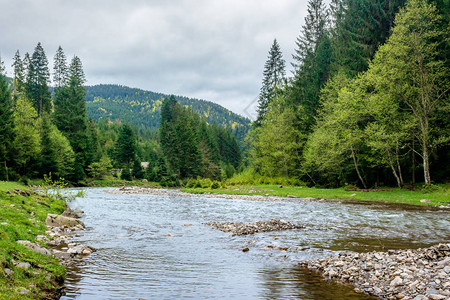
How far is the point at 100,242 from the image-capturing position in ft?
39.3

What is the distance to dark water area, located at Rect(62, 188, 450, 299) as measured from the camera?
693 cm

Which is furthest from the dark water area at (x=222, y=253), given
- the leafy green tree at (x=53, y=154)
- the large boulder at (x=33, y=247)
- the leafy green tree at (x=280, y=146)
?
the leafy green tree at (x=53, y=154)

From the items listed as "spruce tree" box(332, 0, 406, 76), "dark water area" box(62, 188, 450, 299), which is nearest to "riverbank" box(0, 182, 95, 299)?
"dark water area" box(62, 188, 450, 299)

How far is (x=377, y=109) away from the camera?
3041 centimetres

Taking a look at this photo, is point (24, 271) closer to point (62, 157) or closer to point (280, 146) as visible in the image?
point (280, 146)

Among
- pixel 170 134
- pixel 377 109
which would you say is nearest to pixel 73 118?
pixel 170 134

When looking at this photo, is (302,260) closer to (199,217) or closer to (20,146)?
(199,217)

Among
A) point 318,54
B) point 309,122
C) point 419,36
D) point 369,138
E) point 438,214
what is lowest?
point 438,214

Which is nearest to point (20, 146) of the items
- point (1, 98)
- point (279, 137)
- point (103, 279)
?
point (1, 98)

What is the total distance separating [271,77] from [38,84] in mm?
64931

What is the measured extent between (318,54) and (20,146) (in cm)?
5253

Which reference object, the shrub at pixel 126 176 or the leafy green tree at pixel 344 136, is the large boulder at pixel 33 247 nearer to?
the leafy green tree at pixel 344 136

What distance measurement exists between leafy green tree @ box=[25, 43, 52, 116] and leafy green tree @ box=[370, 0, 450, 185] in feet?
277

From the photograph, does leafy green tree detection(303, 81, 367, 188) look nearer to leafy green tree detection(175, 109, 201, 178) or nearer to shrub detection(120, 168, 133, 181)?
leafy green tree detection(175, 109, 201, 178)
